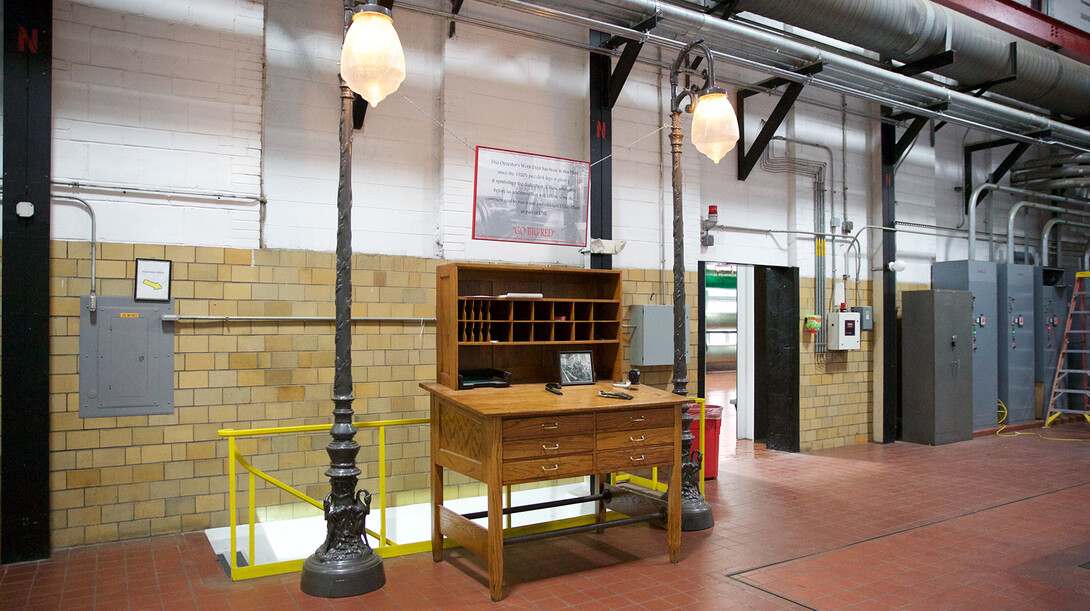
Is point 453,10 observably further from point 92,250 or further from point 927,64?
point 927,64

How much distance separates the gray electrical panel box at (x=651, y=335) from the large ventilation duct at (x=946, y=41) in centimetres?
291

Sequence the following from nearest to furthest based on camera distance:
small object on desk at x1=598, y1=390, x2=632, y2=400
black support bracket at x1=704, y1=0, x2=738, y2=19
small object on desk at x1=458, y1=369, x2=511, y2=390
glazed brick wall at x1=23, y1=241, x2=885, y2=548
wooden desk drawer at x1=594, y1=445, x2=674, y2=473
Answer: wooden desk drawer at x1=594, y1=445, x2=674, y2=473
small object on desk at x1=598, y1=390, x2=632, y2=400
glazed brick wall at x1=23, y1=241, x2=885, y2=548
small object on desk at x1=458, y1=369, x2=511, y2=390
black support bracket at x1=704, y1=0, x2=738, y2=19

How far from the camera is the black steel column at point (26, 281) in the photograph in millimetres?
4438

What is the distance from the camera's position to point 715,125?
4805 millimetres

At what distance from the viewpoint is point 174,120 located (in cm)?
498

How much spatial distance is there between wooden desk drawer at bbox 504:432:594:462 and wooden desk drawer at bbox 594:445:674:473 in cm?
13

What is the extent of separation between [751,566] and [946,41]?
19.6 feet

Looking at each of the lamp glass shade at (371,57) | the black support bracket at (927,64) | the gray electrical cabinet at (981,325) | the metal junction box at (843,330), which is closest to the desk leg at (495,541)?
the lamp glass shade at (371,57)

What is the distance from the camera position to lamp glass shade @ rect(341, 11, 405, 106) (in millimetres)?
3621

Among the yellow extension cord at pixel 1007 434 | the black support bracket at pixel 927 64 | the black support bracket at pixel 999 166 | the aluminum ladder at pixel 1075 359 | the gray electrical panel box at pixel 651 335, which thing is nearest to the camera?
the gray electrical panel box at pixel 651 335

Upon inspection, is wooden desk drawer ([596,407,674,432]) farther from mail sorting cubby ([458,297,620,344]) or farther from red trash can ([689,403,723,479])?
red trash can ([689,403,723,479])

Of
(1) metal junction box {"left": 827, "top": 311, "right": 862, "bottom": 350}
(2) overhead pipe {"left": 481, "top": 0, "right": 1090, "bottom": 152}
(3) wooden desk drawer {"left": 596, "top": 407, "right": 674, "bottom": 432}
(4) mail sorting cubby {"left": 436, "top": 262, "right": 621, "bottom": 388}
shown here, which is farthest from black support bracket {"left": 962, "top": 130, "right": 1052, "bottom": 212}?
(3) wooden desk drawer {"left": 596, "top": 407, "right": 674, "bottom": 432}

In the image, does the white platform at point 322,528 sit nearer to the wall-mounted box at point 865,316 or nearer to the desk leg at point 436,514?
the desk leg at point 436,514

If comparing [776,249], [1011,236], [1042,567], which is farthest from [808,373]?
[1011,236]
